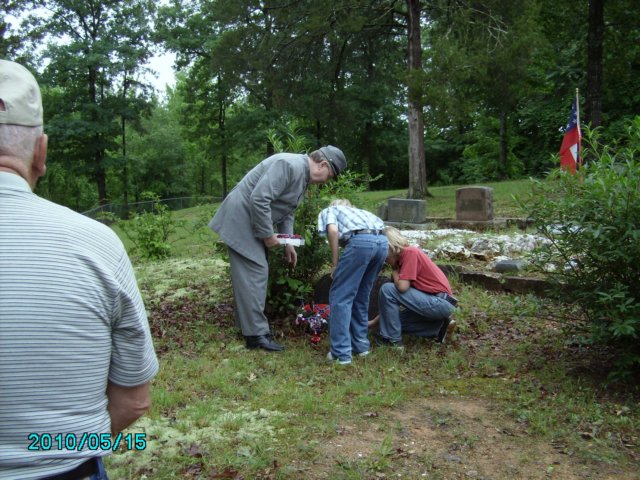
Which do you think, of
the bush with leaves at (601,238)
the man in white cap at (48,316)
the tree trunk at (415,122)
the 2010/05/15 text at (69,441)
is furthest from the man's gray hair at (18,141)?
the tree trunk at (415,122)

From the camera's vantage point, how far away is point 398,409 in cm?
410

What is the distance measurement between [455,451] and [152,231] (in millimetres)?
9442

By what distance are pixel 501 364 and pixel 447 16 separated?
15908mm

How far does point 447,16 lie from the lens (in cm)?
1861

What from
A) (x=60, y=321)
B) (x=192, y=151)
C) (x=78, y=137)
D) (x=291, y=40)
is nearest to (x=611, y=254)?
(x=60, y=321)

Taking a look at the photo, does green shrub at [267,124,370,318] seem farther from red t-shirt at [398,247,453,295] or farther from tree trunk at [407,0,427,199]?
tree trunk at [407,0,427,199]

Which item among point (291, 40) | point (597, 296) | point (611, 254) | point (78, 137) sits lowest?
point (597, 296)

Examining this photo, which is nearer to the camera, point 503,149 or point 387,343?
point 387,343

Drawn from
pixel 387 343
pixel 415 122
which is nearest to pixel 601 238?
pixel 387 343

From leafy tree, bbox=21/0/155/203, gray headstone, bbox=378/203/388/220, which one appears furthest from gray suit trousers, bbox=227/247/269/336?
leafy tree, bbox=21/0/155/203

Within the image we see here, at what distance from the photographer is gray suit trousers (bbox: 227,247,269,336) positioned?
18.0 ft

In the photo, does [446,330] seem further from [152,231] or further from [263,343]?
[152,231]

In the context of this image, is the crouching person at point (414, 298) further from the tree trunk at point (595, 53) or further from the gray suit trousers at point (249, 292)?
the tree trunk at point (595, 53)

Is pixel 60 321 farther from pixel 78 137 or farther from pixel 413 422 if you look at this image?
pixel 78 137
